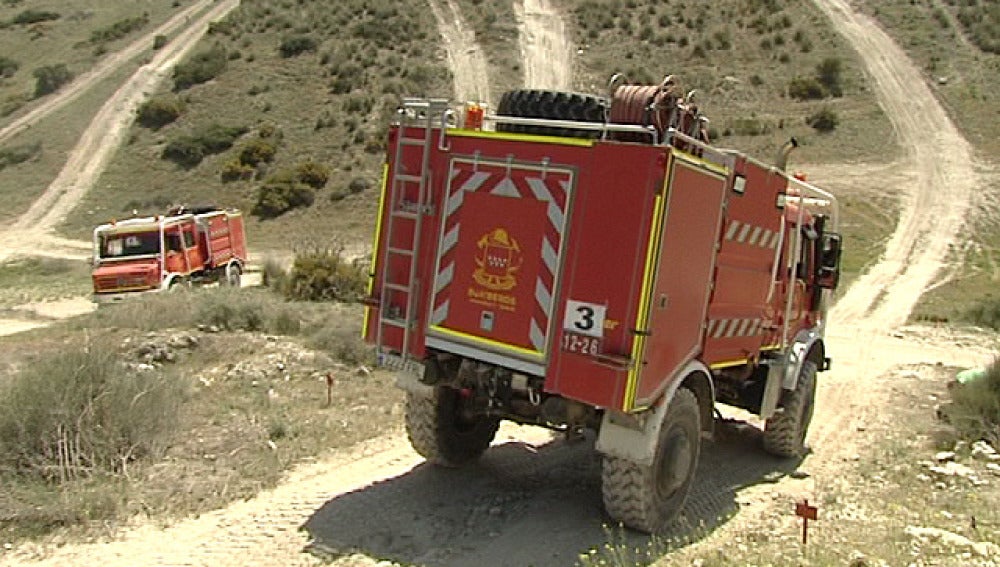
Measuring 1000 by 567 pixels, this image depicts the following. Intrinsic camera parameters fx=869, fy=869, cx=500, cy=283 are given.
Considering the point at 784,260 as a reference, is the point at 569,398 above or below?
below

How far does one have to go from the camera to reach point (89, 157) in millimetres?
42406

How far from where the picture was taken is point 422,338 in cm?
665

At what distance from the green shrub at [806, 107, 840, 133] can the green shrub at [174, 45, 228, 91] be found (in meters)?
31.6

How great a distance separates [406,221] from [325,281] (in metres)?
11.1

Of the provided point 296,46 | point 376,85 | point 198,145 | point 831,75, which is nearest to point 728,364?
point 198,145

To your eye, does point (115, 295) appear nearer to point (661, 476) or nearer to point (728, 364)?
point (728, 364)

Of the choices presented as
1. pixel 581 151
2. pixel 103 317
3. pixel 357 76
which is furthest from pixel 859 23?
pixel 581 151

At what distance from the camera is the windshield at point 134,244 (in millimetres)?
20141

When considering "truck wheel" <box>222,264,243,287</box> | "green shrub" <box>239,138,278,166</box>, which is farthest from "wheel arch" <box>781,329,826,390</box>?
"green shrub" <box>239,138,278,166</box>

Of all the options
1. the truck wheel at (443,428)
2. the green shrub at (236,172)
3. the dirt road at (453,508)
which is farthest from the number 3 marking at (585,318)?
the green shrub at (236,172)

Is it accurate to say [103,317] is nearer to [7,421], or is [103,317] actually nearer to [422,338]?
[7,421]

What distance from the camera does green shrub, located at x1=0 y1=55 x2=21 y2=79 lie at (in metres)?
56.5

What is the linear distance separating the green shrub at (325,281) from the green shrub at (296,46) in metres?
35.2

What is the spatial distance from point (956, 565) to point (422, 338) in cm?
389
